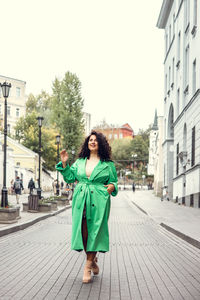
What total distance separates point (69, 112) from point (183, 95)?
108ft

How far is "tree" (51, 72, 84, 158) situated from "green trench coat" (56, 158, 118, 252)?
54889 millimetres

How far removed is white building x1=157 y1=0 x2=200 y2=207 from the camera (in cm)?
2508

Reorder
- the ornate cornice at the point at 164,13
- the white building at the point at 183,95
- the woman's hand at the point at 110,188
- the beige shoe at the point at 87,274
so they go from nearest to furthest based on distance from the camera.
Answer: the beige shoe at the point at 87,274, the woman's hand at the point at 110,188, the white building at the point at 183,95, the ornate cornice at the point at 164,13

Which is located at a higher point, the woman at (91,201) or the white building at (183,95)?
the white building at (183,95)

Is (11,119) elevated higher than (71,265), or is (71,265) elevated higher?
(11,119)

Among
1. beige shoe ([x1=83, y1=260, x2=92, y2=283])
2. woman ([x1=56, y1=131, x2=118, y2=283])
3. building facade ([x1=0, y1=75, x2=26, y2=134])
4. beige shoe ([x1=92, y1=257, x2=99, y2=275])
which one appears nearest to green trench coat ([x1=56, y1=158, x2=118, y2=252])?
woman ([x1=56, y1=131, x2=118, y2=283])

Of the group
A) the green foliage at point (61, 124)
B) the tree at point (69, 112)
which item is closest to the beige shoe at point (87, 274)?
the green foliage at point (61, 124)

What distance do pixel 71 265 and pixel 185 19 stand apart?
2663cm

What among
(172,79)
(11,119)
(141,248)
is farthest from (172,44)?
(11,119)

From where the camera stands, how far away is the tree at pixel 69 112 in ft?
202

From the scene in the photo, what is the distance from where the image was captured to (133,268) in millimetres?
6895

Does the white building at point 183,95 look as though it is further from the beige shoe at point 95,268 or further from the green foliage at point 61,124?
the green foliage at point 61,124

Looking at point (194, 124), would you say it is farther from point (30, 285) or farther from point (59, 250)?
point (30, 285)

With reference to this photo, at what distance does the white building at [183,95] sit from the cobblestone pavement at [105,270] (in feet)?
47.3
